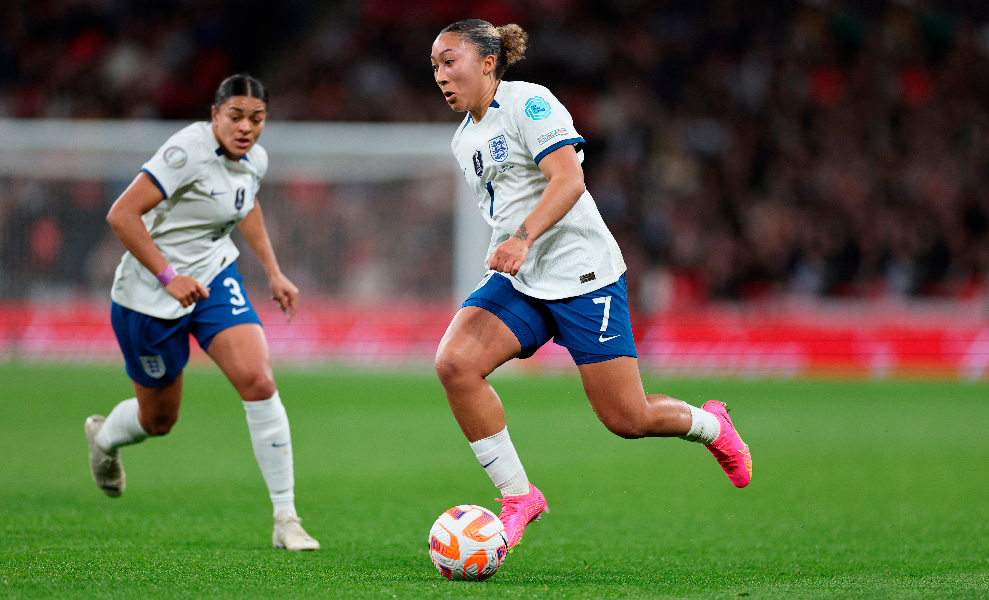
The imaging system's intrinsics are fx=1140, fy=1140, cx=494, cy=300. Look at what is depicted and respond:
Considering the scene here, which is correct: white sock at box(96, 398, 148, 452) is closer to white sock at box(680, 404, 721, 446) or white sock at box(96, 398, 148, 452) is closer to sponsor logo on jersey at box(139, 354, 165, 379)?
sponsor logo on jersey at box(139, 354, 165, 379)

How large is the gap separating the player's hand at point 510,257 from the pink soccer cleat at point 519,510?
1.09m

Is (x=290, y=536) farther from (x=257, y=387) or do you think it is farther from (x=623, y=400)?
(x=623, y=400)

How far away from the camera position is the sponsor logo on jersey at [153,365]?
591cm

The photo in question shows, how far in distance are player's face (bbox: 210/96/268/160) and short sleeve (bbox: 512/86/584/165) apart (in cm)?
144

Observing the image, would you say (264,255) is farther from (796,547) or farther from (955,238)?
(955,238)

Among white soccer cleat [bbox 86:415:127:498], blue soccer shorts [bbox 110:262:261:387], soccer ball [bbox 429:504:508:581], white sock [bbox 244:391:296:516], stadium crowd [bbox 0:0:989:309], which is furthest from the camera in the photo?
stadium crowd [bbox 0:0:989:309]

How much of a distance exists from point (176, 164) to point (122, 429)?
1616mm

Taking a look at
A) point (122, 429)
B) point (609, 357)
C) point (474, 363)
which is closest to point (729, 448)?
point (609, 357)

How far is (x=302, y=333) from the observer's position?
17.6 meters

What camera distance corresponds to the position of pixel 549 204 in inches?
183

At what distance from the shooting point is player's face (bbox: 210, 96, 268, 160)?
556cm

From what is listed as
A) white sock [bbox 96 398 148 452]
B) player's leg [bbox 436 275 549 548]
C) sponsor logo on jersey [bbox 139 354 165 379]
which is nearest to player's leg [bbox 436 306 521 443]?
player's leg [bbox 436 275 549 548]

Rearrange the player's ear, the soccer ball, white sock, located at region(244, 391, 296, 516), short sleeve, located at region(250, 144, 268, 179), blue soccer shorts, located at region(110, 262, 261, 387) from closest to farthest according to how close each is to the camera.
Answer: the soccer ball → the player's ear → white sock, located at region(244, 391, 296, 516) → blue soccer shorts, located at region(110, 262, 261, 387) → short sleeve, located at region(250, 144, 268, 179)

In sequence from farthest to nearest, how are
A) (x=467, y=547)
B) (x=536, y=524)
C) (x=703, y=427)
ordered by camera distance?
1. (x=536, y=524)
2. (x=703, y=427)
3. (x=467, y=547)
